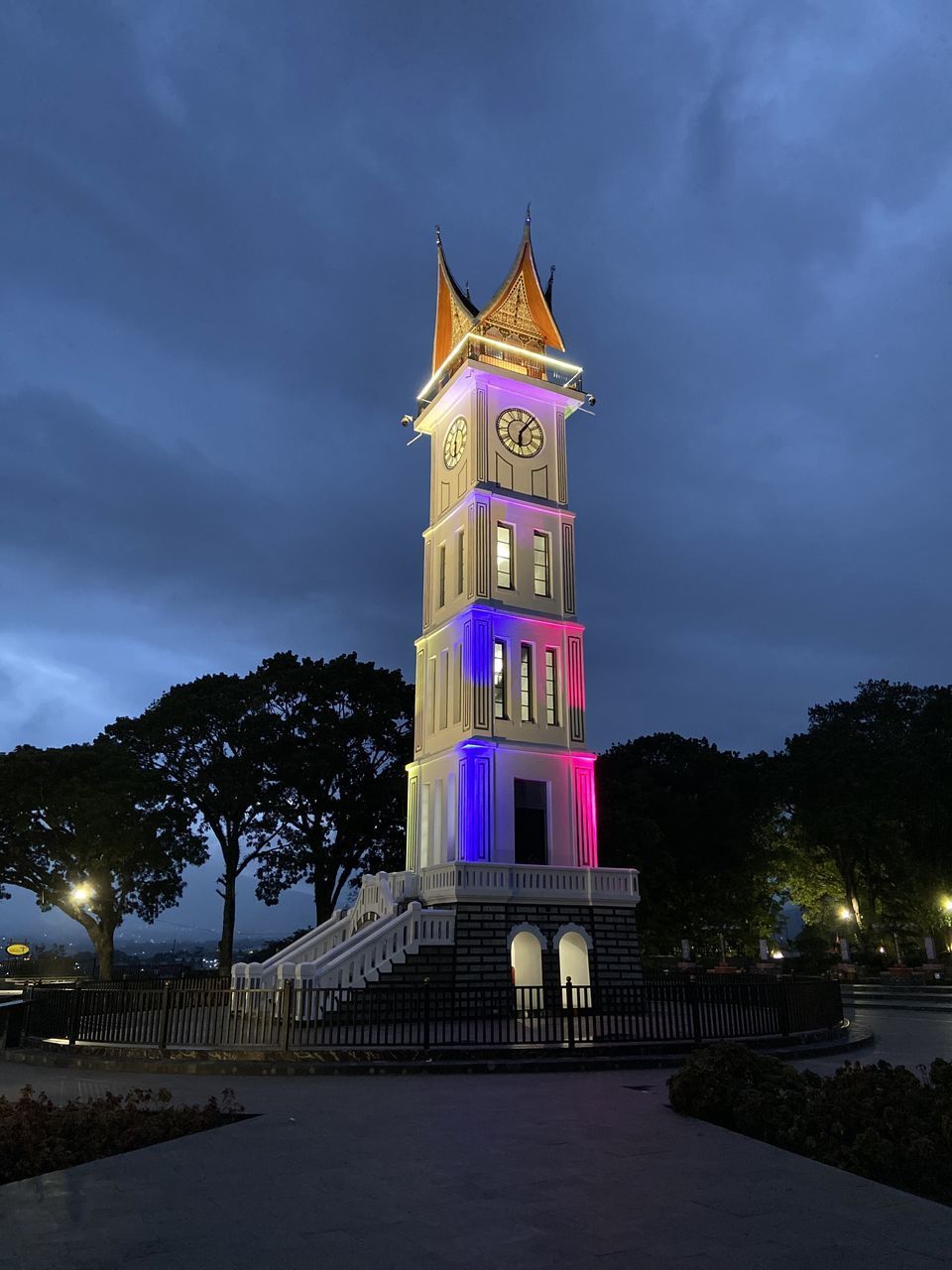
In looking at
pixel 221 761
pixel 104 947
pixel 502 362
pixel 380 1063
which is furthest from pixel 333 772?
pixel 380 1063

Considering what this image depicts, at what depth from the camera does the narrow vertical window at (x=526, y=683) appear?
3200cm

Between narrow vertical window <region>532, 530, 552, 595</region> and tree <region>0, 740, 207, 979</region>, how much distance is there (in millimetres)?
20388

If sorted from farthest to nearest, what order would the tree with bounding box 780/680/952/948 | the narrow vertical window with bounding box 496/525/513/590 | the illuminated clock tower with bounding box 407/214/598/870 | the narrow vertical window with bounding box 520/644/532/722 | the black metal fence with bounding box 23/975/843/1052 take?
the tree with bounding box 780/680/952/948
the narrow vertical window with bounding box 496/525/513/590
the narrow vertical window with bounding box 520/644/532/722
the illuminated clock tower with bounding box 407/214/598/870
the black metal fence with bounding box 23/975/843/1052

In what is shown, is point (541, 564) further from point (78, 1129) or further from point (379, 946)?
point (78, 1129)

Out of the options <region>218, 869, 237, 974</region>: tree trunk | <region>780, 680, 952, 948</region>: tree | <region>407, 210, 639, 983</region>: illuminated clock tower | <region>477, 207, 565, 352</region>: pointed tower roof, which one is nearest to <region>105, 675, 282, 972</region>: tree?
<region>218, 869, 237, 974</region>: tree trunk

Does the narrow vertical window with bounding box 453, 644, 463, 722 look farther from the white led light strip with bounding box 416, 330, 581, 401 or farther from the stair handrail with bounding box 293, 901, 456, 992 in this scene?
the white led light strip with bounding box 416, 330, 581, 401

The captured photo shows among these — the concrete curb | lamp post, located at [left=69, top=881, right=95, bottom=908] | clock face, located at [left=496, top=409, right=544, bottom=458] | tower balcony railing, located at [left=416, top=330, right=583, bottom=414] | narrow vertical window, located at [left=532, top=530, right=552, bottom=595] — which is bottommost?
the concrete curb

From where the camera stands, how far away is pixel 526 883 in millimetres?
28562

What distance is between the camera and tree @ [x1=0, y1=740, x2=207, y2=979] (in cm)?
4062

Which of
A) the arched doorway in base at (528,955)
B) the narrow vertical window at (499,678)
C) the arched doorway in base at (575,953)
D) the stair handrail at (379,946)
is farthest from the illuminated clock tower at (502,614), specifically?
the stair handrail at (379,946)

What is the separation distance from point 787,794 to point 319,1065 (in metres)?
43.5

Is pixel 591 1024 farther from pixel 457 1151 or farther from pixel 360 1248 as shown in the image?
pixel 360 1248

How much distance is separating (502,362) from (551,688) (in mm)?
13476

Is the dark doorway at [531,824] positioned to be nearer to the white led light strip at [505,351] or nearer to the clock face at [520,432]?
the clock face at [520,432]
